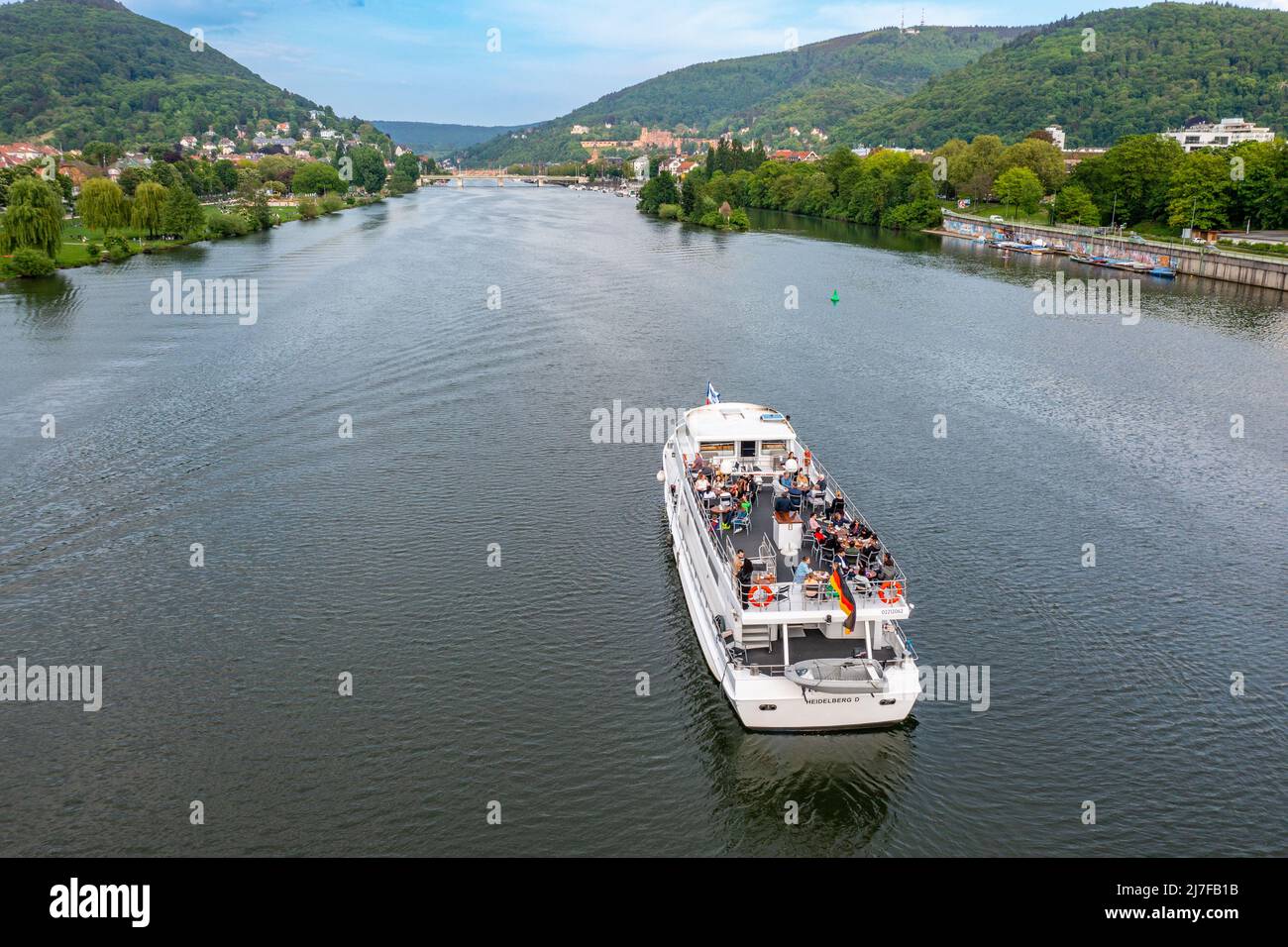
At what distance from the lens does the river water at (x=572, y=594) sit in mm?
21422

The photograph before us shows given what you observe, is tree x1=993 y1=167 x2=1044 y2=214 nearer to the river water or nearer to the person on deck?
the river water

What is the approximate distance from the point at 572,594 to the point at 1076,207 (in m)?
122

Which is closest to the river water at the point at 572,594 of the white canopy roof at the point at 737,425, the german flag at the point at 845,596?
the german flag at the point at 845,596

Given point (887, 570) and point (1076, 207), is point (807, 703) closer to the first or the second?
point (887, 570)

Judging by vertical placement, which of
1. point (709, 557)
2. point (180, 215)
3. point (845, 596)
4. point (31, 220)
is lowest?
point (845, 596)

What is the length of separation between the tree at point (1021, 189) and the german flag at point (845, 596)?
133m

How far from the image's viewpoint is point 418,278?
91.6m

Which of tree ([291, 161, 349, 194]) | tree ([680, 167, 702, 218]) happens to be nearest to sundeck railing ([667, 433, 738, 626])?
tree ([680, 167, 702, 218])

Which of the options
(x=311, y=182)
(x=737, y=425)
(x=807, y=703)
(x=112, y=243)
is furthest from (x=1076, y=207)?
(x=311, y=182)

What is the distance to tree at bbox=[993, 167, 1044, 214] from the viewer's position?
139 meters

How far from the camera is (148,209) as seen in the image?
115 metres
